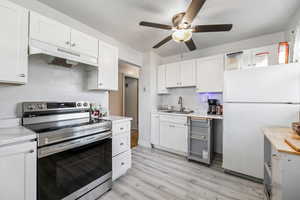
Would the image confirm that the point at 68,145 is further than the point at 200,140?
No

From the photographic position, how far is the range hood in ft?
4.38

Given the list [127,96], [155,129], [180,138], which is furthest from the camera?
[127,96]

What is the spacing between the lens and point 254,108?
1.88 meters

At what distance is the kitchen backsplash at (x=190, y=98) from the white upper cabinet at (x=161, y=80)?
0.30m

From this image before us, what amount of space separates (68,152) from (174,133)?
7.07ft

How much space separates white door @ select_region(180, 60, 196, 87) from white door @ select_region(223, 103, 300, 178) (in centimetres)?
102

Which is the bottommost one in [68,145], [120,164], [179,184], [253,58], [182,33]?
[179,184]

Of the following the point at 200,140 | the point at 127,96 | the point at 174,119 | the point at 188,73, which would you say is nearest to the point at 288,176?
the point at 200,140

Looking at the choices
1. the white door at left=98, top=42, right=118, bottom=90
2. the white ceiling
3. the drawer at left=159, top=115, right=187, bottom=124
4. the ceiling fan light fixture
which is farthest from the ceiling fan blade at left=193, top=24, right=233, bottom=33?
the drawer at left=159, top=115, right=187, bottom=124

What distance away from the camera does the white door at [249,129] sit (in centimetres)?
171

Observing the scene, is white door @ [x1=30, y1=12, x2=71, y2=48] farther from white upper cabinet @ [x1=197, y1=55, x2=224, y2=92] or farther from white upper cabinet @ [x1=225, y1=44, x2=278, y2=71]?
white upper cabinet @ [x1=225, y1=44, x2=278, y2=71]

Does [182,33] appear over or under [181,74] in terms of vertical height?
over

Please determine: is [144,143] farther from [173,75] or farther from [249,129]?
Result: [249,129]

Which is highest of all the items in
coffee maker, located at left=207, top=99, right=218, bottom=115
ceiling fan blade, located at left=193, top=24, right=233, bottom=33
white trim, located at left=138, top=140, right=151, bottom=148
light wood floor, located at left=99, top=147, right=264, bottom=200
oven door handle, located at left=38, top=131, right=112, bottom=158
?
ceiling fan blade, located at left=193, top=24, right=233, bottom=33
